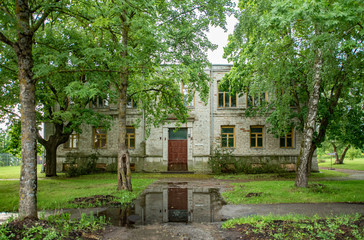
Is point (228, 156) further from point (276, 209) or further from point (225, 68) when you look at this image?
point (276, 209)

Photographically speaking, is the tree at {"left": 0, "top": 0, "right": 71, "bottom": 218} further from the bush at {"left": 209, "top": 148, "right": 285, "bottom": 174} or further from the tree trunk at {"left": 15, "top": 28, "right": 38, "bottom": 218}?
the bush at {"left": 209, "top": 148, "right": 285, "bottom": 174}

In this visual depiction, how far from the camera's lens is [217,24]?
12156mm

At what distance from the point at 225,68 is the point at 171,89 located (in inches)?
445

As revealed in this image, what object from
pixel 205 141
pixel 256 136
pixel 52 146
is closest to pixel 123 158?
pixel 52 146

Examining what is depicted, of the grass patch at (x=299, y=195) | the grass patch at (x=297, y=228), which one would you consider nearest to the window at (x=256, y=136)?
the grass patch at (x=299, y=195)

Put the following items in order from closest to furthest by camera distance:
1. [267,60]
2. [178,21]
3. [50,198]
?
[50,198], [267,60], [178,21]

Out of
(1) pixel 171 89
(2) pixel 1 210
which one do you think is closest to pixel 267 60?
(1) pixel 171 89

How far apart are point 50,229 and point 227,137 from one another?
56.0ft

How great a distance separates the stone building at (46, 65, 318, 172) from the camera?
68.1 ft

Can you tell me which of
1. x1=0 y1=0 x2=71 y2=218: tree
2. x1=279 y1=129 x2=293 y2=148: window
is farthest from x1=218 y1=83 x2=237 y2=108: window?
x1=0 y1=0 x2=71 y2=218: tree

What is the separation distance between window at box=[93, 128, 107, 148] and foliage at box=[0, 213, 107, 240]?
15754mm

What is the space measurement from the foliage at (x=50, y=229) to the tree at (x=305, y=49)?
22.3 feet

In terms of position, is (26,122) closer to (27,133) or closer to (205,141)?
(27,133)

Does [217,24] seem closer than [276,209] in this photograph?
No
